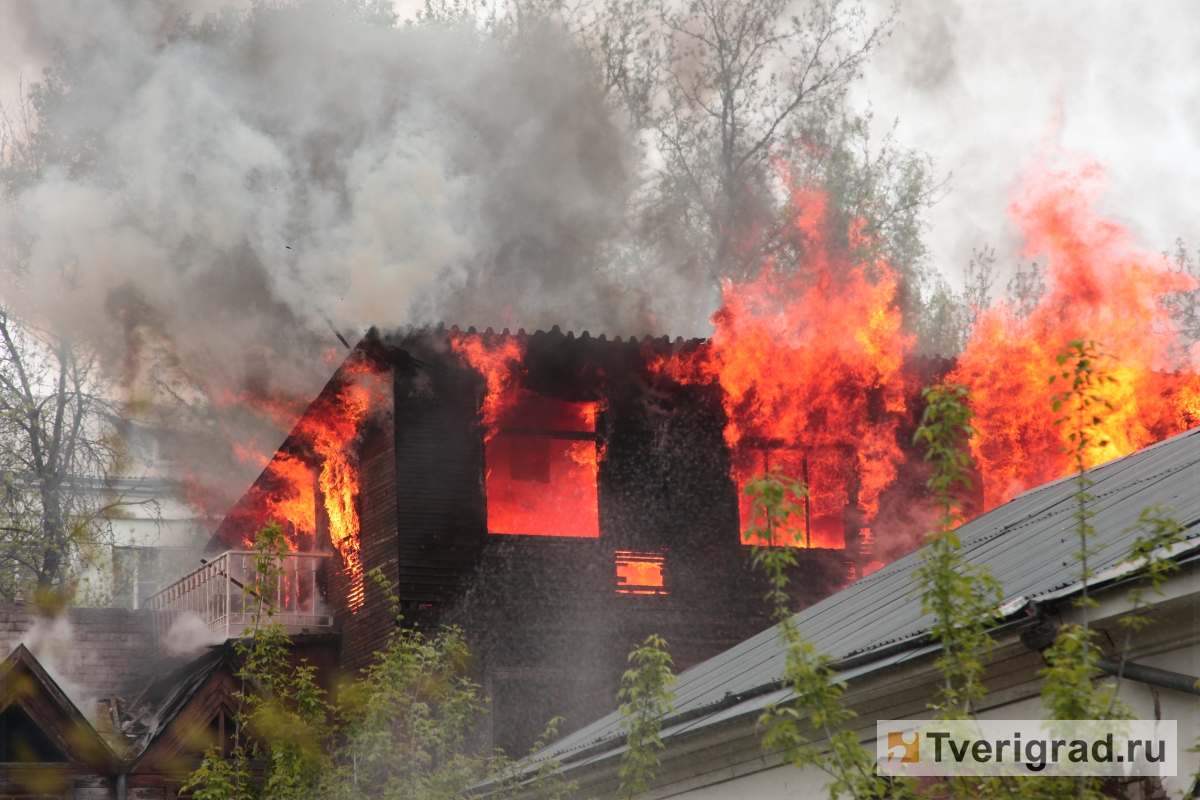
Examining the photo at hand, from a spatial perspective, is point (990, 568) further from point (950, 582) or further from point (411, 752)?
point (411, 752)

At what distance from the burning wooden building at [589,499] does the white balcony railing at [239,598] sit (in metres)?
0.30

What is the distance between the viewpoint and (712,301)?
24812 mm

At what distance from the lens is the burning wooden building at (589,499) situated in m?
16.7

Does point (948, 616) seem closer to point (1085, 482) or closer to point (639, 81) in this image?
point (1085, 482)

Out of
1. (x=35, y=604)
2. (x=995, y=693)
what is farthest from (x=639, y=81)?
(x=995, y=693)

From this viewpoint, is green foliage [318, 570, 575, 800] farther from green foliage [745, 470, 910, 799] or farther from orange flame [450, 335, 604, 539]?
orange flame [450, 335, 604, 539]

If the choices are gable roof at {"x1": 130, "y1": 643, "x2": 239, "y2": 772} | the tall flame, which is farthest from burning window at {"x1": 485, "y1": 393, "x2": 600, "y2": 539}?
gable roof at {"x1": 130, "y1": 643, "x2": 239, "y2": 772}

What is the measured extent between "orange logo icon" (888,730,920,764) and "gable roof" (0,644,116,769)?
11.5m

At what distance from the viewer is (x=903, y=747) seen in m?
7.02

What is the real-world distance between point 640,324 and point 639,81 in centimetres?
488

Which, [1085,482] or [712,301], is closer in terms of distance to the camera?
[1085,482]

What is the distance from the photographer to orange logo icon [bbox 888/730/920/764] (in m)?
6.43

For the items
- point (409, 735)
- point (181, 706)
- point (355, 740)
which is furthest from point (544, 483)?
point (355, 740)

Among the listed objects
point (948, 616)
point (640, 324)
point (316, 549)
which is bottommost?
point (948, 616)
